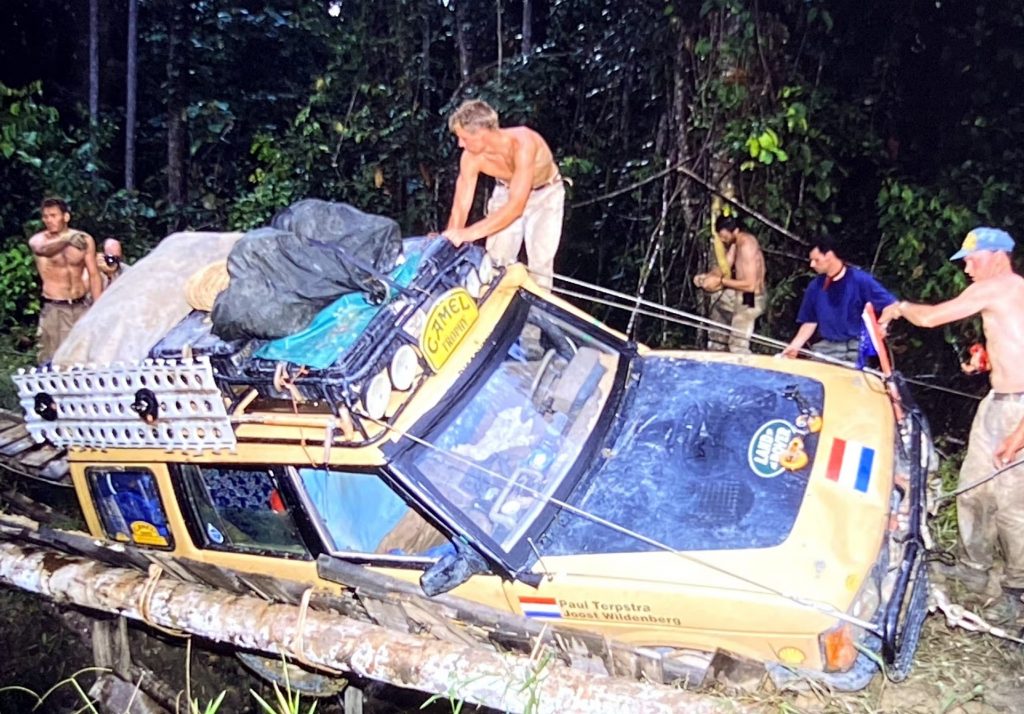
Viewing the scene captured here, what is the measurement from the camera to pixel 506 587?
3.49 metres

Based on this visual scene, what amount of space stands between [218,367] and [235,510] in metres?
0.68

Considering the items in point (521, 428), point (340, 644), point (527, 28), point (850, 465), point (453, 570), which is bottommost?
point (340, 644)

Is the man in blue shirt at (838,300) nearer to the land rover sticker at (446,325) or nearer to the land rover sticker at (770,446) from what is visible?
the land rover sticker at (770,446)

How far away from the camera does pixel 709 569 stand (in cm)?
326

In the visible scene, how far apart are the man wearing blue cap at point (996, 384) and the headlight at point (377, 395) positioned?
7.65ft

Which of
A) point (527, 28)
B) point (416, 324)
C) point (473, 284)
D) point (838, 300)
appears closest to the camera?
point (416, 324)

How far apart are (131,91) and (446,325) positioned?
38.2 feet

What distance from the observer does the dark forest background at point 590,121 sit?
741cm

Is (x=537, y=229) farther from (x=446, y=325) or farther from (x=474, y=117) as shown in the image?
(x=446, y=325)

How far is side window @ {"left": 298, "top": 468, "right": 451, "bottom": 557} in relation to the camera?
12.8 feet

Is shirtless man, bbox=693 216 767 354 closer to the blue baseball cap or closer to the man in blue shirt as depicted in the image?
the man in blue shirt

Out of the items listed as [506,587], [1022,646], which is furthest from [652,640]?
[1022,646]

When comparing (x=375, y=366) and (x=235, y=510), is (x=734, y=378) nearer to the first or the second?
(x=375, y=366)

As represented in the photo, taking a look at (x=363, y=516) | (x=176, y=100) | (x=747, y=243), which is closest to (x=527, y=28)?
(x=747, y=243)
